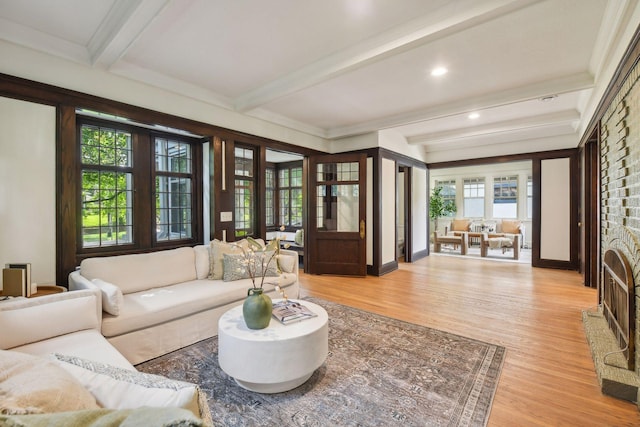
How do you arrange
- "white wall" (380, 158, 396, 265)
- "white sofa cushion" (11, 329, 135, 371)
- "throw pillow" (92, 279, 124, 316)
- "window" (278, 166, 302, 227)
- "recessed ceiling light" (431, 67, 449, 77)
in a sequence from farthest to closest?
"window" (278, 166, 302, 227) < "white wall" (380, 158, 396, 265) < "recessed ceiling light" (431, 67, 449, 77) < "throw pillow" (92, 279, 124, 316) < "white sofa cushion" (11, 329, 135, 371)

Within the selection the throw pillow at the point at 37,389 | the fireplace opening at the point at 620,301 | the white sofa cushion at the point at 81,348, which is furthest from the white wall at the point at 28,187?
the fireplace opening at the point at 620,301

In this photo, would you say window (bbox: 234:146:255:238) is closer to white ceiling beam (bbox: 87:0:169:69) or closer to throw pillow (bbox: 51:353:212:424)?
white ceiling beam (bbox: 87:0:169:69)

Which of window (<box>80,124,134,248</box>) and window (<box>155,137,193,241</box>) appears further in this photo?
window (<box>155,137,193,241</box>)

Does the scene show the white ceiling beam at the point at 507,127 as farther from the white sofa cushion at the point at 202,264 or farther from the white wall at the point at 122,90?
the white sofa cushion at the point at 202,264

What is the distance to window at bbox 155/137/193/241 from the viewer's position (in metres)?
4.14

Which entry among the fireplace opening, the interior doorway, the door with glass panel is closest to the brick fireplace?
the fireplace opening

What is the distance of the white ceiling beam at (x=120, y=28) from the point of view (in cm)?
214

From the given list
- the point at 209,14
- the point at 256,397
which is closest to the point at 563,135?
the point at 209,14

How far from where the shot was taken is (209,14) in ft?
7.73

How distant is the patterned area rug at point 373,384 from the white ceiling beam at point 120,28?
2.60 meters

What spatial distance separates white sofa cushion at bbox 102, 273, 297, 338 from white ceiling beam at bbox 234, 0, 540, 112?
7.58ft

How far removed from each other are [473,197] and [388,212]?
5.46 m

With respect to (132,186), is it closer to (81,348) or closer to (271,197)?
(81,348)

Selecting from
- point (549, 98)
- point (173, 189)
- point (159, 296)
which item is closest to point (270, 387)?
point (159, 296)
